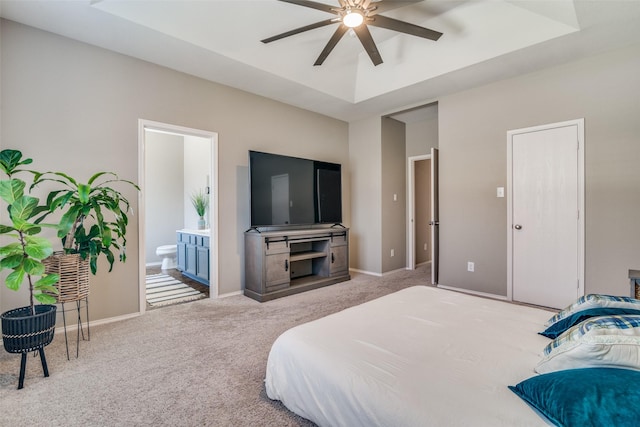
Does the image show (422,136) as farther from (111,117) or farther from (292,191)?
(111,117)

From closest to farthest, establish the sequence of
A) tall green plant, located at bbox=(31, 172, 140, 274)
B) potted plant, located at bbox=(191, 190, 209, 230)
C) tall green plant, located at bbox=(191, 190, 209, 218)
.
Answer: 1. tall green plant, located at bbox=(31, 172, 140, 274)
2. potted plant, located at bbox=(191, 190, 209, 230)
3. tall green plant, located at bbox=(191, 190, 209, 218)

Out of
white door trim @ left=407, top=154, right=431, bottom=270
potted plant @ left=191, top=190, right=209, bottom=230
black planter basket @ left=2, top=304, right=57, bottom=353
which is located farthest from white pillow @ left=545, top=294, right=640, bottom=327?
potted plant @ left=191, top=190, right=209, bottom=230

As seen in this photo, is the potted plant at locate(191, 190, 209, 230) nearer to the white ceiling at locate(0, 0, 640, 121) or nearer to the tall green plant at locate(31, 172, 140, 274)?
the white ceiling at locate(0, 0, 640, 121)

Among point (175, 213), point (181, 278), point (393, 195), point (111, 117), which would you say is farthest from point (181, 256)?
point (393, 195)

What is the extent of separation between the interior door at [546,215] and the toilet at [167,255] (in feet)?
17.6

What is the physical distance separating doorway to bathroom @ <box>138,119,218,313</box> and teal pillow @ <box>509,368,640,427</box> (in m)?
3.81

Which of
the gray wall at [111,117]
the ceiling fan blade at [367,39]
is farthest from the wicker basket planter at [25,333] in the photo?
the ceiling fan blade at [367,39]

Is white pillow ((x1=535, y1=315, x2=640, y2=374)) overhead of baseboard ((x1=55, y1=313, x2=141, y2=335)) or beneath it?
overhead

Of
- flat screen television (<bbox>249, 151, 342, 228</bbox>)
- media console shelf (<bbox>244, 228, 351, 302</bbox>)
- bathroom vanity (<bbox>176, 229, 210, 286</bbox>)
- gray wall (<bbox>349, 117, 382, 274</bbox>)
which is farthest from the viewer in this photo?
gray wall (<bbox>349, 117, 382, 274</bbox>)

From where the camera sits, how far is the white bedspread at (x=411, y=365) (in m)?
1.01

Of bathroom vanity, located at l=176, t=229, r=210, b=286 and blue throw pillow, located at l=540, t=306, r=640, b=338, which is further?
bathroom vanity, located at l=176, t=229, r=210, b=286

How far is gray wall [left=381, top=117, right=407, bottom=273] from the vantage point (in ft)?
17.1

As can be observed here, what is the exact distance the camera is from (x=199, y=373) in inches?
81.6

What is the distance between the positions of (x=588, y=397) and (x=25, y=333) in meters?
2.88
